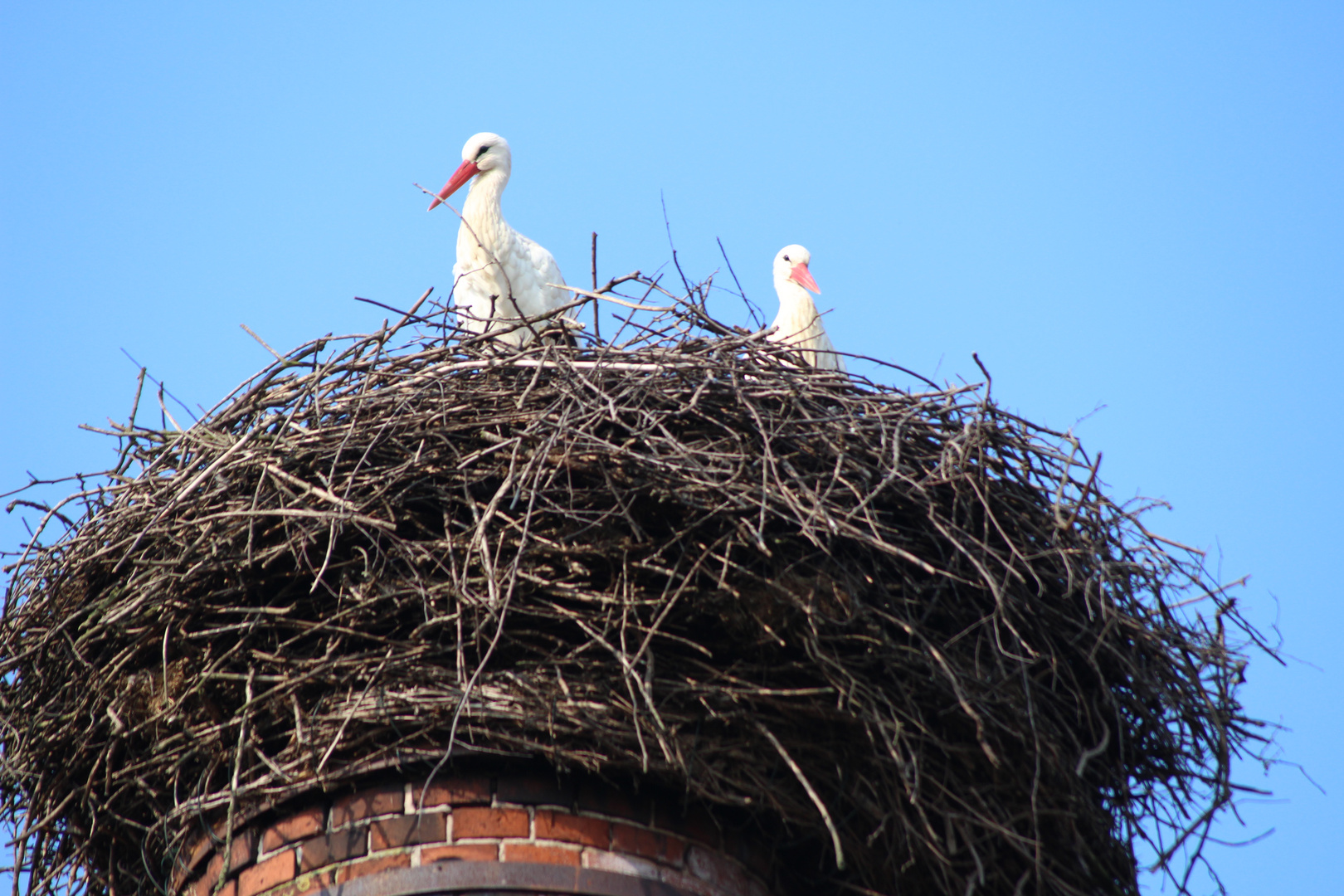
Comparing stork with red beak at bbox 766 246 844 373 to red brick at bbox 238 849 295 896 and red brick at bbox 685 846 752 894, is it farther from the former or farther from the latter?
red brick at bbox 238 849 295 896

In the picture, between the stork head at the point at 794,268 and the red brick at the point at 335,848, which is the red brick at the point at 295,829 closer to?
the red brick at the point at 335,848

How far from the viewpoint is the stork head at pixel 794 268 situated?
26.4 feet

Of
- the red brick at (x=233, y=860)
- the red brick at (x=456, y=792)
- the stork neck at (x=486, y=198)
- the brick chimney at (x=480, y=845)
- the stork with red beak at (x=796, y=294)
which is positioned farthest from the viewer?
the stork with red beak at (x=796, y=294)

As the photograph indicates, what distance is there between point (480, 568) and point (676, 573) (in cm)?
50

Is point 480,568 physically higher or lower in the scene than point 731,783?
higher

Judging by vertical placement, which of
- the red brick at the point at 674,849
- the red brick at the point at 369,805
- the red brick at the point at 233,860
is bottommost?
the red brick at the point at 674,849

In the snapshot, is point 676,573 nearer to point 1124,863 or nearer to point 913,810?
point 913,810

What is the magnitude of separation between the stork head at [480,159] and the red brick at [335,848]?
178 inches

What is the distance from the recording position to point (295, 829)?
3688mm

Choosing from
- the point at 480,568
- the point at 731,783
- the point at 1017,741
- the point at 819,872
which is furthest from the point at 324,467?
the point at 1017,741

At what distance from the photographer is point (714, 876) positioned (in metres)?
3.72

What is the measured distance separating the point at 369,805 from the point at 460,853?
28cm

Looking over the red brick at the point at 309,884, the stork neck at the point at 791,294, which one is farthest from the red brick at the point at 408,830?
the stork neck at the point at 791,294

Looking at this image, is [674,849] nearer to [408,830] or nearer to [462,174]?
[408,830]
